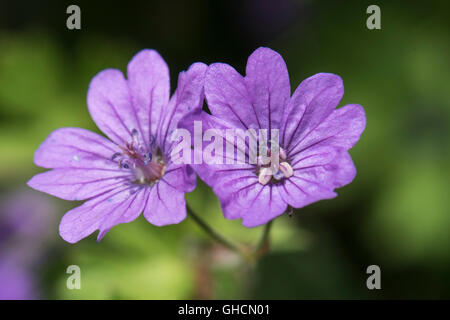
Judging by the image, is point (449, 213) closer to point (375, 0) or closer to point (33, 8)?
point (375, 0)

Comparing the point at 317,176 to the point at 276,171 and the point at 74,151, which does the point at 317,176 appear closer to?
the point at 276,171

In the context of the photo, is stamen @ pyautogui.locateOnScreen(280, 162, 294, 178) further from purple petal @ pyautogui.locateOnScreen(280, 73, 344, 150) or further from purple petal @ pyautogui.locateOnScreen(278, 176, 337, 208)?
purple petal @ pyautogui.locateOnScreen(280, 73, 344, 150)

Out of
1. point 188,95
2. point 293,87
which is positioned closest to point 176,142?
point 188,95

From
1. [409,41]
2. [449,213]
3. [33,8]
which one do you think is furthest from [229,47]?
[449,213]

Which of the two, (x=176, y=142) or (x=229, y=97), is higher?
(x=229, y=97)

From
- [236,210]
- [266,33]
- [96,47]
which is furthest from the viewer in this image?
[266,33]

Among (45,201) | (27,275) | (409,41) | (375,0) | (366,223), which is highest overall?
(375,0)
